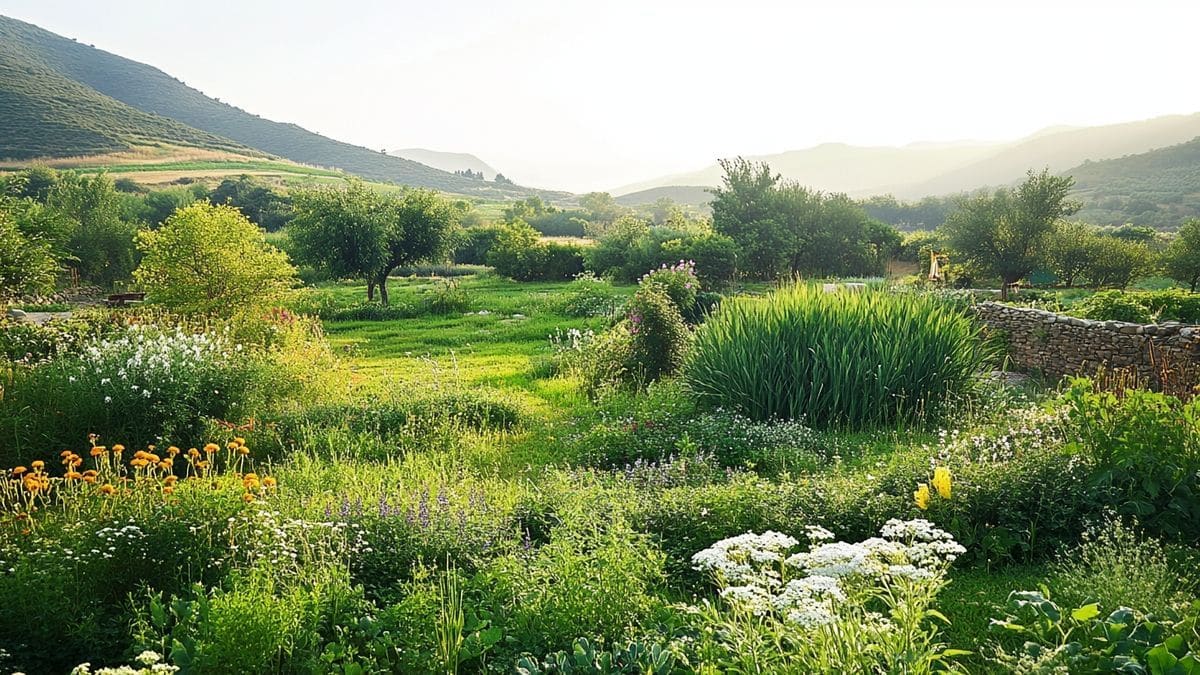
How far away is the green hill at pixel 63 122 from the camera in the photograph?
224 ft

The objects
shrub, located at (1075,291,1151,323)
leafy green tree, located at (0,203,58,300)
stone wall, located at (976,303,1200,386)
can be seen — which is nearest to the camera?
stone wall, located at (976,303,1200,386)

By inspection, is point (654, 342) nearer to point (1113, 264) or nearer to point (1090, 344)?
point (1090, 344)

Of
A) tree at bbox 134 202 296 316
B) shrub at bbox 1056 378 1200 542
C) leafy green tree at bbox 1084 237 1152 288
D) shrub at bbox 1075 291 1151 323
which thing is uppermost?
tree at bbox 134 202 296 316

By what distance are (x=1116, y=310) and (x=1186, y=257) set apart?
919 inches

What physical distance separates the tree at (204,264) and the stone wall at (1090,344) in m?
13.4

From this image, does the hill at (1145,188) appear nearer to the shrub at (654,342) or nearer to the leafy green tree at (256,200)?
the shrub at (654,342)

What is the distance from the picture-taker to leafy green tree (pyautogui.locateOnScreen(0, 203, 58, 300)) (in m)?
12.8

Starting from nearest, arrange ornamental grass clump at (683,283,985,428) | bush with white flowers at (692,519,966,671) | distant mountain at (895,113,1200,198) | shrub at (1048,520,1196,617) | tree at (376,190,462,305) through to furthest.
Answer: bush with white flowers at (692,519,966,671)
shrub at (1048,520,1196,617)
ornamental grass clump at (683,283,985,428)
tree at (376,190,462,305)
distant mountain at (895,113,1200,198)

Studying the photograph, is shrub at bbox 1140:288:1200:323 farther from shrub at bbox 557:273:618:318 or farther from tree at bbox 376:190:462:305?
tree at bbox 376:190:462:305

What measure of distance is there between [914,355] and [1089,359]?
5159mm

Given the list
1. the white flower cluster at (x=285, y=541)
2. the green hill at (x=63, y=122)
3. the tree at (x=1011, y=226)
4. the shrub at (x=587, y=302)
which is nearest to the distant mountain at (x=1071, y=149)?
the tree at (x=1011, y=226)

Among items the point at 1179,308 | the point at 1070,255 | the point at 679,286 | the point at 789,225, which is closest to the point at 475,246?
the point at 789,225

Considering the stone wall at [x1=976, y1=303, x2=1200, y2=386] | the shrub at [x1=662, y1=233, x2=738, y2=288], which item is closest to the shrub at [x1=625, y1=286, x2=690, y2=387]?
the stone wall at [x1=976, y1=303, x2=1200, y2=386]

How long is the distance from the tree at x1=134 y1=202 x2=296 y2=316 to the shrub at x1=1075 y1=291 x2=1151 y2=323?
1555 cm
